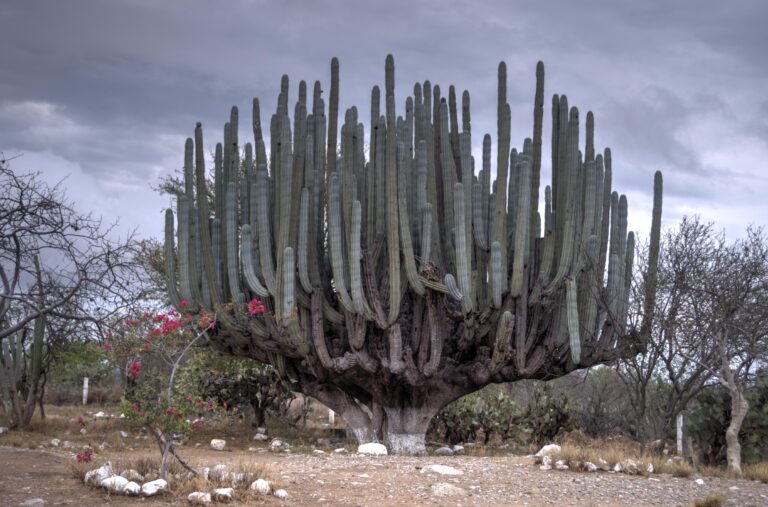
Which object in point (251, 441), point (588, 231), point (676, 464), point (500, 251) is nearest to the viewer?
point (676, 464)

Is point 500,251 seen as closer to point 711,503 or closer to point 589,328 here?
point 589,328

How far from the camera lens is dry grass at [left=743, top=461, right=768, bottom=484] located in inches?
452

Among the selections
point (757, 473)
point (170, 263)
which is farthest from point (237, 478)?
point (757, 473)

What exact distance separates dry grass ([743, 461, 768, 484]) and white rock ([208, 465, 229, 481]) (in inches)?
293

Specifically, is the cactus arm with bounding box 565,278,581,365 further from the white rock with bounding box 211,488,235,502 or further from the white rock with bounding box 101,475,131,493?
the white rock with bounding box 101,475,131,493

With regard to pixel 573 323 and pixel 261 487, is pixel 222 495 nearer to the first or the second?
pixel 261 487

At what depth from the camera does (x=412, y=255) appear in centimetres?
1289

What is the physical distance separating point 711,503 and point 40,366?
44.4 feet

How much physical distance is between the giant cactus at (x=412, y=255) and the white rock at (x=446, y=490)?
384 centimetres

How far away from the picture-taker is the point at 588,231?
14.0 meters

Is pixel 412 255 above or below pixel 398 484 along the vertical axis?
above

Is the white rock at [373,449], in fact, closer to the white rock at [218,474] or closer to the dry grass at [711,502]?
the white rock at [218,474]

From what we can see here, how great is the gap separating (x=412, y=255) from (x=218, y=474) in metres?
5.00

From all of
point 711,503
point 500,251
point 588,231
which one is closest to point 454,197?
point 500,251
